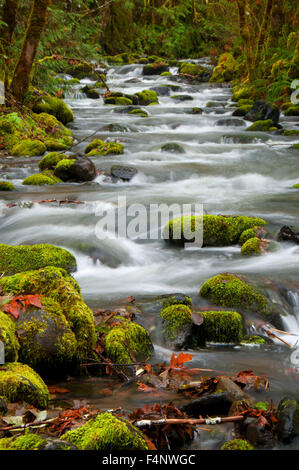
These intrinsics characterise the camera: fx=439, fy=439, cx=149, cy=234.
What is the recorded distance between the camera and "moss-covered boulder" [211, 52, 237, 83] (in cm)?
2358

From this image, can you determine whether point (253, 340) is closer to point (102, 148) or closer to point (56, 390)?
point (56, 390)

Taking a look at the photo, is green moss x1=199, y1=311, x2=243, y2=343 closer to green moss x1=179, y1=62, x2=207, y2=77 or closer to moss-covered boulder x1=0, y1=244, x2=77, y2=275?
moss-covered boulder x1=0, y1=244, x2=77, y2=275

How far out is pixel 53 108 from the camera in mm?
13539

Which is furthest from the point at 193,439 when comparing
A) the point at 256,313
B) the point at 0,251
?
the point at 0,251

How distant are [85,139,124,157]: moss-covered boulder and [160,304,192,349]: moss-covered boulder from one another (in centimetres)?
776

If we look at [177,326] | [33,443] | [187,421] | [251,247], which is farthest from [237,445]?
[251,247]

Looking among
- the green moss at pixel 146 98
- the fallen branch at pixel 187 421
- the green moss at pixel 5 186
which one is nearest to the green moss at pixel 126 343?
the fallen branch at pixel 187 421

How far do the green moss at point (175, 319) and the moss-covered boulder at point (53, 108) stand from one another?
10.7 metres

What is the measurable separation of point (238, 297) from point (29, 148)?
8053 mm

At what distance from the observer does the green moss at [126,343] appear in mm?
3092

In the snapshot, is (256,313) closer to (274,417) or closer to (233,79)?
(274,417)

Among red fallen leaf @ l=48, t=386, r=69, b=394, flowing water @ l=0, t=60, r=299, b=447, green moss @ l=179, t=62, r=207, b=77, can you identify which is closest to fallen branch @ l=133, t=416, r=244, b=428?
flowing water @ l=0, t=60, r=299, b=447

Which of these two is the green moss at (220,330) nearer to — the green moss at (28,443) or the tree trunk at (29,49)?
the green moss at (28,443)
